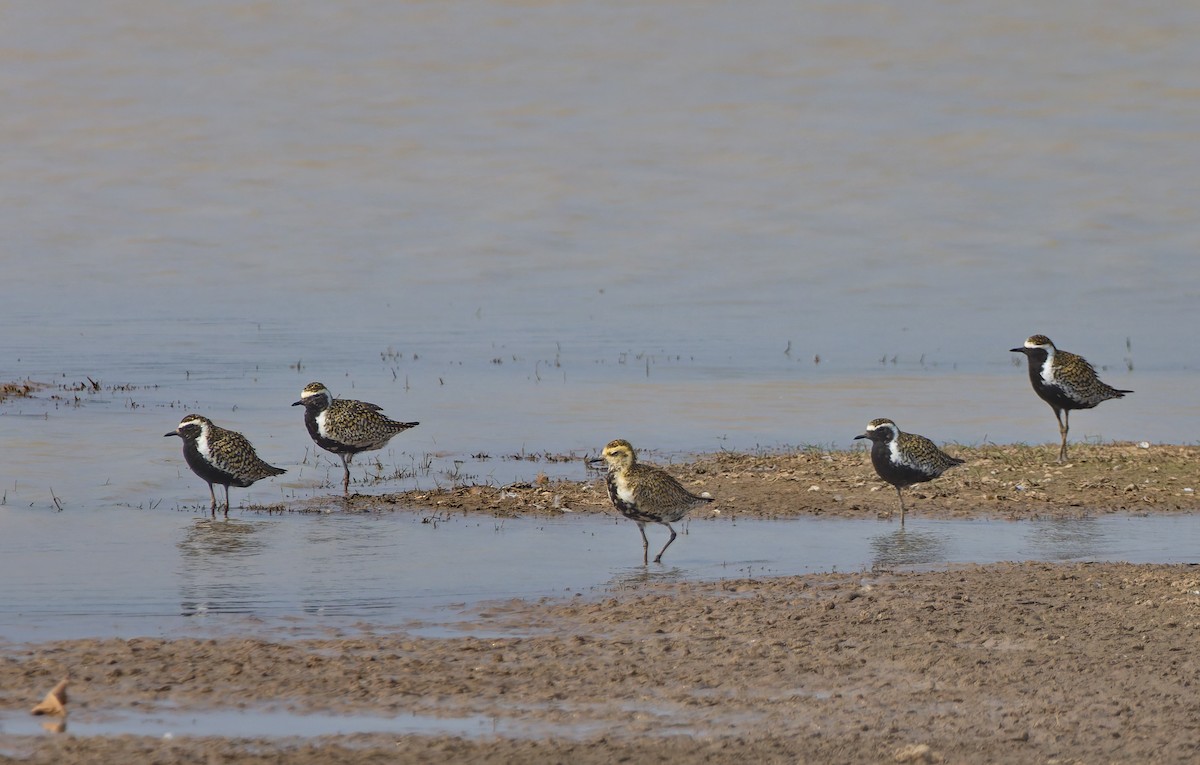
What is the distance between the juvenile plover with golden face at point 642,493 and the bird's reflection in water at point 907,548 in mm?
1752

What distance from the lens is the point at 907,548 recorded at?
14625 mm

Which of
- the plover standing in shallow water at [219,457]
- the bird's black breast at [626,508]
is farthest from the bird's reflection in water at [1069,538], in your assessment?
the plover standing in shallow water at [219,457]

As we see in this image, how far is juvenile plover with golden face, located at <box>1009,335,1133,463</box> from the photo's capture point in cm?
2047

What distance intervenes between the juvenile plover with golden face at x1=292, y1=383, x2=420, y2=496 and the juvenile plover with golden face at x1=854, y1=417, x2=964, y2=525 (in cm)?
570

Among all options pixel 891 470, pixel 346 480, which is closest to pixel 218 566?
pixel 346 480

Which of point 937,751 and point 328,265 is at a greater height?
point 328,265

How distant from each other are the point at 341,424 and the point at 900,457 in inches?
246

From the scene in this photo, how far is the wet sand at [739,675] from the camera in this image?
27.2ft

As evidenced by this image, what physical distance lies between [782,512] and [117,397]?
13.3 m

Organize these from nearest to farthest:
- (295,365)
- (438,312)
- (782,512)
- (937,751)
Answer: (937,751)
(782,512)
(295,365)
(438,312)

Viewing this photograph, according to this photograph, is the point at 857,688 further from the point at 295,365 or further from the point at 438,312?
the point at 438,312

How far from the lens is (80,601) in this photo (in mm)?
12156

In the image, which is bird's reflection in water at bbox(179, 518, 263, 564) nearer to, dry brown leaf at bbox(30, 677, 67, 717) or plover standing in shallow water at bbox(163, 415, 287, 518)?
plover standing in shallow water at bbox(163, 415, 287, 518)

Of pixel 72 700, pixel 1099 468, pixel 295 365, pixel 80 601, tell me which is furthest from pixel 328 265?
pixel 72 700
